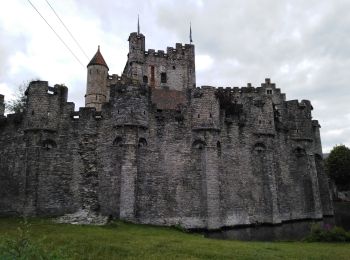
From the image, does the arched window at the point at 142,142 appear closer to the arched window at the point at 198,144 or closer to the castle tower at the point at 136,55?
the arched window at the point at 198,144

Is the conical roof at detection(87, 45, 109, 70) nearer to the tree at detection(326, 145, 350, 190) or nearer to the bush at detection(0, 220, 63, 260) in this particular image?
the tree at detection(326, 145, 350, 190)

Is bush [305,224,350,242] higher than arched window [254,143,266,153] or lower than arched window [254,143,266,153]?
lower

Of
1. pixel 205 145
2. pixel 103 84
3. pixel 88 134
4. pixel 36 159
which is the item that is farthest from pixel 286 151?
pixel 103 84

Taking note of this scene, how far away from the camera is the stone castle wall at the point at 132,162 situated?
2316cm

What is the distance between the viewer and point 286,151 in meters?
30.8

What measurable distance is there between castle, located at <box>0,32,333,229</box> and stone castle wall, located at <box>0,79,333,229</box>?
0.20 feet

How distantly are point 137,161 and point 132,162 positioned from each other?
41cm

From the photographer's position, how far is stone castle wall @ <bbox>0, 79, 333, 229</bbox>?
23.2 meters

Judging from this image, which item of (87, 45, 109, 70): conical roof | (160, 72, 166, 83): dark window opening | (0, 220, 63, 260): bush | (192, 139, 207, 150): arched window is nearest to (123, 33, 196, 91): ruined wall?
(160, 72, 166, 83): dark window opening

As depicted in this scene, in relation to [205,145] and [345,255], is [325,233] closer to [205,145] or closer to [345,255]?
[345,255]

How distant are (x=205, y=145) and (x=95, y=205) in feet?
25.0

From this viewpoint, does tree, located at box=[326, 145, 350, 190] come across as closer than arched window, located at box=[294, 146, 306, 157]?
No

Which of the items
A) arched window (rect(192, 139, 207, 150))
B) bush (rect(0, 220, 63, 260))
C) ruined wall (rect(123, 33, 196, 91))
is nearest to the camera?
bush (rect(0, 220, 63, 260))

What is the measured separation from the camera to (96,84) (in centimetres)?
4725
